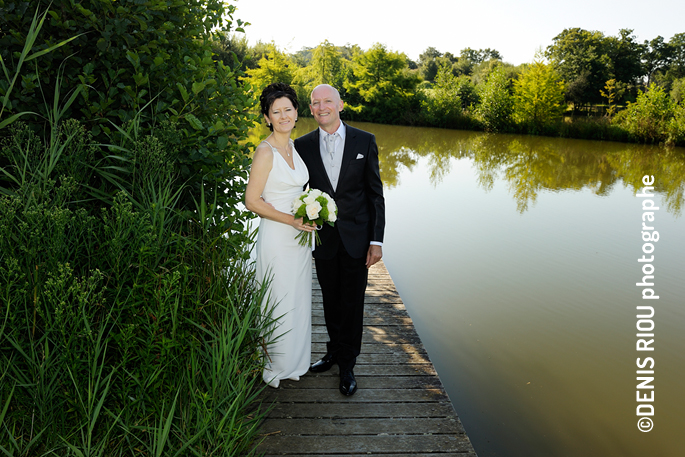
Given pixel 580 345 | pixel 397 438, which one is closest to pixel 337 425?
pixel 397 438

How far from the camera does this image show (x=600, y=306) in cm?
545

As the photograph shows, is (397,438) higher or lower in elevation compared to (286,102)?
lower

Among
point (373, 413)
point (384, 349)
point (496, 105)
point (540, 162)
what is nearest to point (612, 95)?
point (496, 105)

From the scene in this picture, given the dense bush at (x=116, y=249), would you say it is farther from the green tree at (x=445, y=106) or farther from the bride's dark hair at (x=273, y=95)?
the green tree at (x=445, y=106)

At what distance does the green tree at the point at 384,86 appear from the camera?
31797 millimetres

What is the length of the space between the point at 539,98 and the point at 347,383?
27652mm

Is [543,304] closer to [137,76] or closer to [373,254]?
[373,254]

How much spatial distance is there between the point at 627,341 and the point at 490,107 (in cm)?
2489


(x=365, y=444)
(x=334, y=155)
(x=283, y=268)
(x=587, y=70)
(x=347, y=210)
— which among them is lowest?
(x=365, y=444)

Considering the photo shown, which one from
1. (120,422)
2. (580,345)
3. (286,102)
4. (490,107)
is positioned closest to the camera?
(120,422)

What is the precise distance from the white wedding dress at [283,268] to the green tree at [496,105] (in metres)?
27.0

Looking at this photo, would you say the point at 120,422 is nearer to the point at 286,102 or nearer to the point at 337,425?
the point at 337,425

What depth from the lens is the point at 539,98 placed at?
26266 mm

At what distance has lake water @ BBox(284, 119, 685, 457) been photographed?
3.47 meters
